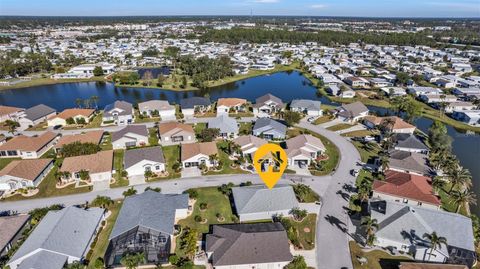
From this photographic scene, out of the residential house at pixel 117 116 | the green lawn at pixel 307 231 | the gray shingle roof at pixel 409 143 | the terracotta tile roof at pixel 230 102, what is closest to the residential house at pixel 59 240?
the green lawn at pixel 307 231

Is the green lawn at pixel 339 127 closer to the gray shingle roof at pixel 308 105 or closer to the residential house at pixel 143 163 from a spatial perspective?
the gray shingle roof at pixel 308 105

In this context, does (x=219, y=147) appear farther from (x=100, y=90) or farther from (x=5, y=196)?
(x=100, y=90)

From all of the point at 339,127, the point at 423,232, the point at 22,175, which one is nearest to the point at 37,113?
the point at 22,175

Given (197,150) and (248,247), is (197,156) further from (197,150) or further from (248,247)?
(248,247)

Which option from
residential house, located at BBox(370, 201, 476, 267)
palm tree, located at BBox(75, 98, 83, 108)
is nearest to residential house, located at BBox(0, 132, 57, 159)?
palm tree, located at BBox(75, 98, 83, 108)

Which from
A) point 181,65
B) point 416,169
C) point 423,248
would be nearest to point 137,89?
point 181,65

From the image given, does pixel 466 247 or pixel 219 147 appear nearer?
pixel 466 247

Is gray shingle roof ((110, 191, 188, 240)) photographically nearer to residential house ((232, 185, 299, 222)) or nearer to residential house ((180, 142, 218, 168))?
residential house ((232, 185, 299, 222))
